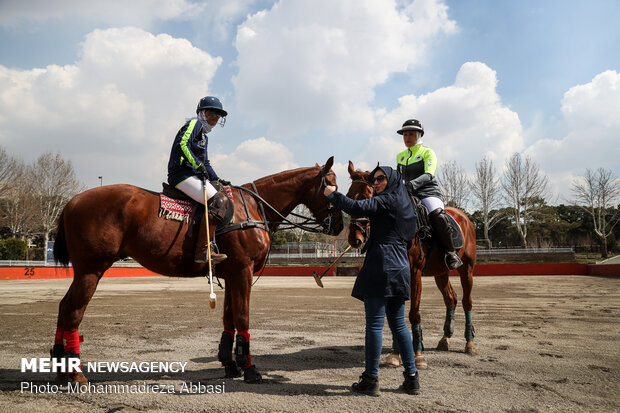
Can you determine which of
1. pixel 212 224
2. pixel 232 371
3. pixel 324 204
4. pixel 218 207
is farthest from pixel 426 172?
pixel 232 371

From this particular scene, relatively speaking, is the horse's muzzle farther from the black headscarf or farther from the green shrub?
the green shrub

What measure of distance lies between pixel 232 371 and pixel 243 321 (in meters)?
0.64

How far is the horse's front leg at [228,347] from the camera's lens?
15.2 ft

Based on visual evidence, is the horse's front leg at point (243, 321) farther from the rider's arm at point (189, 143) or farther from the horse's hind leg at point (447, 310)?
the horse's hind leg at point (447, 310)

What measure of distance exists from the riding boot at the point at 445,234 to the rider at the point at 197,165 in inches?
119

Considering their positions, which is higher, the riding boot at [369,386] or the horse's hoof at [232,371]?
the riding boot at [369,386]

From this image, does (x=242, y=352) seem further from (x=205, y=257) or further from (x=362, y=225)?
(x=362, y=225)

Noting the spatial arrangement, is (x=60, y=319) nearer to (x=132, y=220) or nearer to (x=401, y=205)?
(x=132, y=220)

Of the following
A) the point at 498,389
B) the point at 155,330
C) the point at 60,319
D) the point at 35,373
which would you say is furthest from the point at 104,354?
the point at 498,389

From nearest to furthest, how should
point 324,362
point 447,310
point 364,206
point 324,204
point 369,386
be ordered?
point 369,386
point 364,206
point 324,362
point 324,204
point 447,310

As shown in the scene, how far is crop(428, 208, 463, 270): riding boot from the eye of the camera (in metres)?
5.62

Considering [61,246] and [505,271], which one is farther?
[505,271]

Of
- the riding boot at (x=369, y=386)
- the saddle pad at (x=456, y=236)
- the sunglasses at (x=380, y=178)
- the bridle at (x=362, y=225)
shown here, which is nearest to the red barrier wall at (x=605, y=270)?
the saddle pad at (x=456, y=236)

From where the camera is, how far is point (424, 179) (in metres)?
5.66
